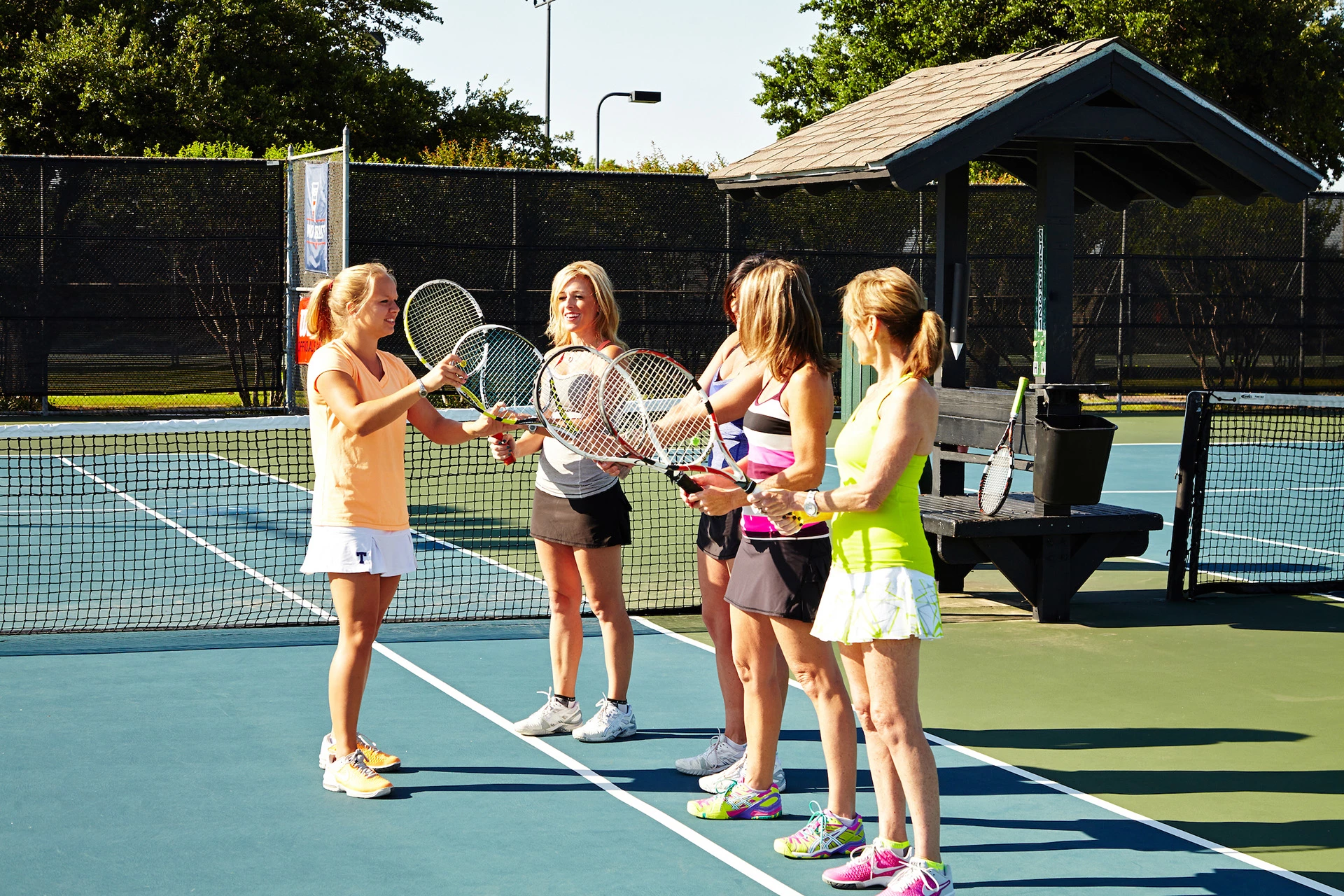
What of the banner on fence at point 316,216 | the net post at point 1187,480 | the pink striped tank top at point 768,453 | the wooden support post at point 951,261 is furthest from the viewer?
the banner on fence at point 316,216

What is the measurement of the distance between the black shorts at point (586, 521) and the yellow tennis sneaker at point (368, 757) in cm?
88

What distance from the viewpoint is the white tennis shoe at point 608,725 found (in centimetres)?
536

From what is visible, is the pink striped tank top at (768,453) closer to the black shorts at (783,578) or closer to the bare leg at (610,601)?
the black shorts at (783,578)

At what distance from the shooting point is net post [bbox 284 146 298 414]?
639 inches

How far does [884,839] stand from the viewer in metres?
4.00

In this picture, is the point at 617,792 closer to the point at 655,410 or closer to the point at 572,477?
the point at 572,477

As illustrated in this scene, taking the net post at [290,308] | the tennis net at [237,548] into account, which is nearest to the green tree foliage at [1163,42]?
the net post at [290,308]

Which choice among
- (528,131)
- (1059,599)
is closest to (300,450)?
(1059,599)

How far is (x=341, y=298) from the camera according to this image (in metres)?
4.72

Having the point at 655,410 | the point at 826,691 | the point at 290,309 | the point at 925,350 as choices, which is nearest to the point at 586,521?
the point at 655,410

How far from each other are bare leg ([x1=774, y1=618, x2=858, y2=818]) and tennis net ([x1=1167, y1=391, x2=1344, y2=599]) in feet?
14.6

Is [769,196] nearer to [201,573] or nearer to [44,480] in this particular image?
[201,573]

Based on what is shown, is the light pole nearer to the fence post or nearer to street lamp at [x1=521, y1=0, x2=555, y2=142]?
street lamp at [x1=521, y1=0, x2=555, y2=142]

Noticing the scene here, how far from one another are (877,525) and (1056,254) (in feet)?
14.6
